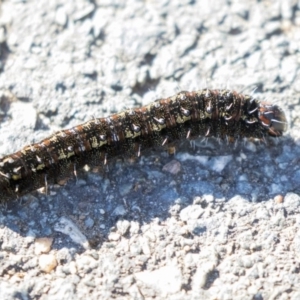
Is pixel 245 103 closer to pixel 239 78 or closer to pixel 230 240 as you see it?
pixel 239 78

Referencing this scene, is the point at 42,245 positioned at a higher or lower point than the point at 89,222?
lower

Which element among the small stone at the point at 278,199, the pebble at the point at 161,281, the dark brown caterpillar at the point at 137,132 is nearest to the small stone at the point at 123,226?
the pebble at the point at 161,281

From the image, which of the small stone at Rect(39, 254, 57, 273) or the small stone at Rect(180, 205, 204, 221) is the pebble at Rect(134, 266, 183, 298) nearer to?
the small stone at Rect(180, 205, 204, 221)

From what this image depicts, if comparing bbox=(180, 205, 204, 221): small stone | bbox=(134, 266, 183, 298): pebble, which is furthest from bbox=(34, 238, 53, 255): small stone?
bbox=(180, 205, 204, 221): small stone

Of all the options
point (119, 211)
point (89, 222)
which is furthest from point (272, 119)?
point (89, 222)

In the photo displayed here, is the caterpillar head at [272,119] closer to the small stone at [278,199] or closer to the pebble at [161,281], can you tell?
the small stone at [278,199]

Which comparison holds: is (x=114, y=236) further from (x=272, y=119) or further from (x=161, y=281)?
(x=272, y=119)

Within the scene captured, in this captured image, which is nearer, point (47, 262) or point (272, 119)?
point (47, 262)

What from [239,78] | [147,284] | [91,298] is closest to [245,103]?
[239,78]
